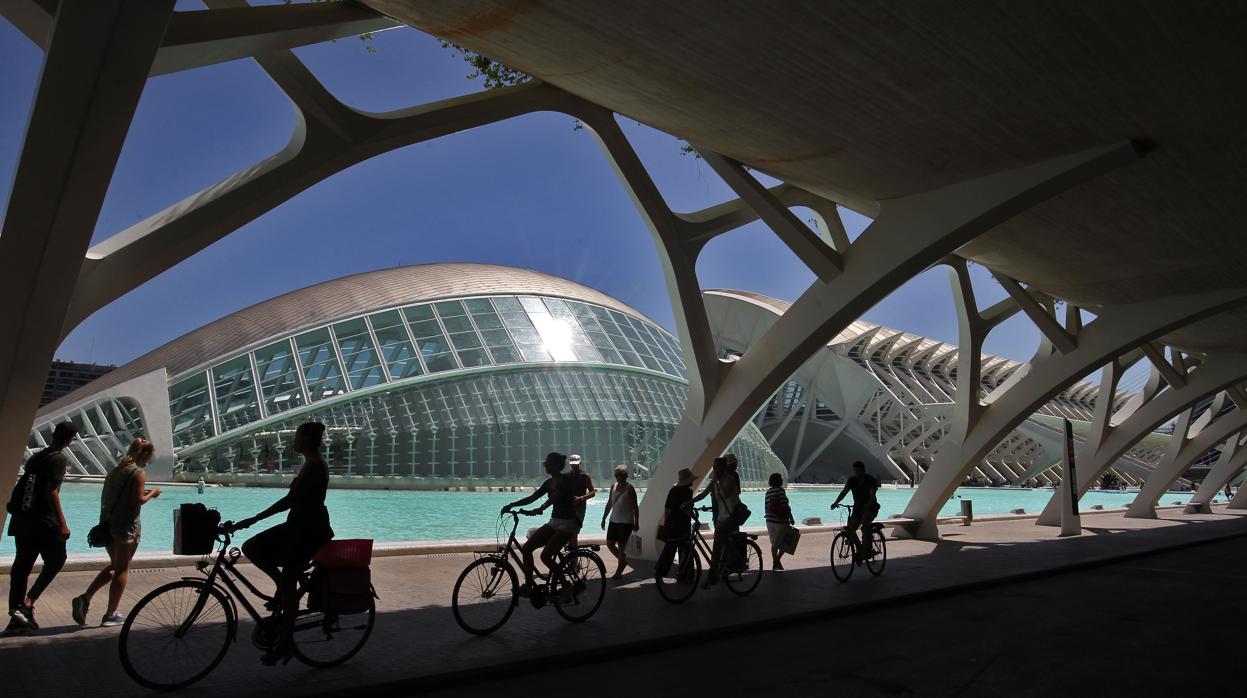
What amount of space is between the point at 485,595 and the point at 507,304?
902 inches

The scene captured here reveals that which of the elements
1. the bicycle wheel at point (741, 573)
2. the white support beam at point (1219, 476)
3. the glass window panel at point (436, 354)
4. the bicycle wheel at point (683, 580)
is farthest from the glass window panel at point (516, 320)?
the white support beam at point (1219, 476)

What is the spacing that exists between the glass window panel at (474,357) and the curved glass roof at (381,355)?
0.03m

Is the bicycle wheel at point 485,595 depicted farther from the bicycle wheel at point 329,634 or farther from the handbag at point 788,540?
the handbag at point 788,540

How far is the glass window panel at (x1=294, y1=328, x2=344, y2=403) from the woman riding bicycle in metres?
20.2

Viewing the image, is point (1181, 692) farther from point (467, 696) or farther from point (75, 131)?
point (75, 131)

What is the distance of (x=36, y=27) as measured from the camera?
5.46 m

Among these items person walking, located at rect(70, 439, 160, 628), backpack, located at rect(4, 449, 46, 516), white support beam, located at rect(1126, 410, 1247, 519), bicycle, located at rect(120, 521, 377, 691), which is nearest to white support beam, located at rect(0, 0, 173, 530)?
backpack, located at rect(4, 449, 46, 516)

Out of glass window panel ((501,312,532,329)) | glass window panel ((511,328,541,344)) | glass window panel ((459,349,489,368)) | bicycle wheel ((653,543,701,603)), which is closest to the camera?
bicycle wheel ((653,543,701,603))

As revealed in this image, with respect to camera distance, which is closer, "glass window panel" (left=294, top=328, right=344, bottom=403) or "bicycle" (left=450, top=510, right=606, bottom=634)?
"bicycle" (left=450, top=510, right=606, bottom=634)

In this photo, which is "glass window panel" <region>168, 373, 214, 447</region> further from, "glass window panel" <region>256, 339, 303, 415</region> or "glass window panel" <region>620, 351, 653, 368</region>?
"glass window panel" <region>620, 351, 653, 368</region>

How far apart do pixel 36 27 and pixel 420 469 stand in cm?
2005

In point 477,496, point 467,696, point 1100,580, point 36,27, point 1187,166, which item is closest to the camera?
point 467,696

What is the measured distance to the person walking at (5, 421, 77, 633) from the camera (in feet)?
19.9

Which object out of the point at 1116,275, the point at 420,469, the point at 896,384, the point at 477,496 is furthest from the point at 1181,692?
the point at 896,384
